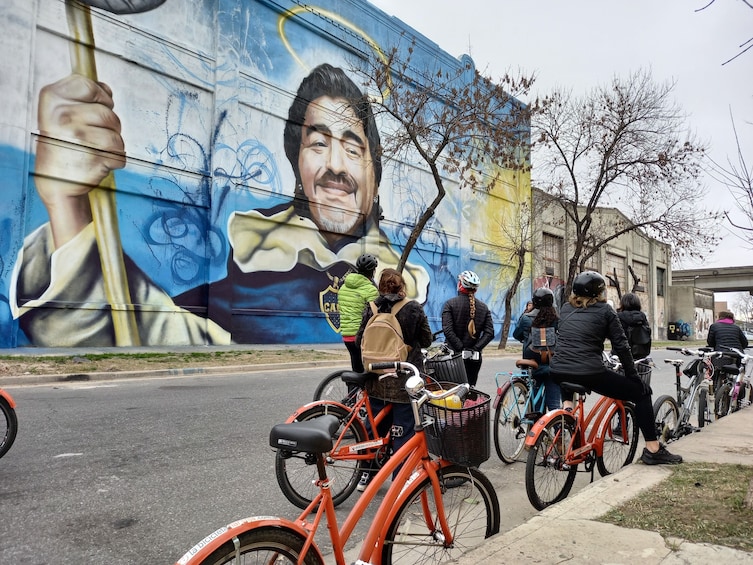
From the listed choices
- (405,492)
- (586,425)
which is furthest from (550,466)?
(405,492)

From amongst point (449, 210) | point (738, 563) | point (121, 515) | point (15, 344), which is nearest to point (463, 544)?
point (738, 563)

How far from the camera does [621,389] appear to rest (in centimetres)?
499

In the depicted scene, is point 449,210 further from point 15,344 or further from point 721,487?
point 721,487

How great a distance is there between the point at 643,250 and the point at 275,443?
5549 cm

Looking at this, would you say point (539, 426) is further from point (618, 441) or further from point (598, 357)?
point (618, 441)

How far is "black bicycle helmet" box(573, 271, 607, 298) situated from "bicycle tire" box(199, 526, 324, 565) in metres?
3.53

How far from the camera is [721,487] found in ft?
14.3

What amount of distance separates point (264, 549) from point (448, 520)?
1.27 m

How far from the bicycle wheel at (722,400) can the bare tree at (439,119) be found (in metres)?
10.9

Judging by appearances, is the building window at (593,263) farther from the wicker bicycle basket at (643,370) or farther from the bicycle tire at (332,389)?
the bicycle tire at (332,389)

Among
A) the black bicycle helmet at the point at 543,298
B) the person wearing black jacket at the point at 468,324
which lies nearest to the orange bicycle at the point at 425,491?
the person wearing black jacket at the point at 468,324

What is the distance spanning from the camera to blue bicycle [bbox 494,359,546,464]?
609 cm

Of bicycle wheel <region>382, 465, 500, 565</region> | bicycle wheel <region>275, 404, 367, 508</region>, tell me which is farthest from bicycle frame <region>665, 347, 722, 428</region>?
bicycle wheel <region>382, 465, 500, 565</region>

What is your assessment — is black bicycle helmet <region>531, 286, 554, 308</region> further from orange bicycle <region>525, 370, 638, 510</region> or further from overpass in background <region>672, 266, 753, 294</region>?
overpass in background <region>672, 266, 753, 294</region>
